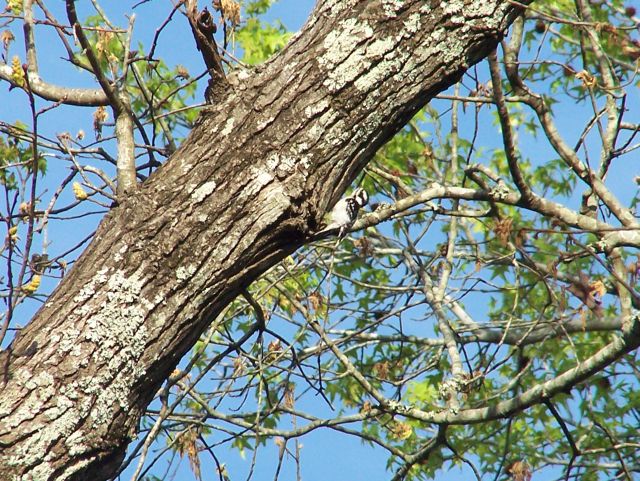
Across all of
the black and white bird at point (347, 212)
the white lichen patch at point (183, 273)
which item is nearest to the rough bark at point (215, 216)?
the white lichen patch at point (183, 273)

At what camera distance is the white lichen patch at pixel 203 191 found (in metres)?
2.25

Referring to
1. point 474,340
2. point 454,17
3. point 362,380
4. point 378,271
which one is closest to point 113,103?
point 454,17

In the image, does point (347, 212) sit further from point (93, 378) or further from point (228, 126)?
point (93, 378)

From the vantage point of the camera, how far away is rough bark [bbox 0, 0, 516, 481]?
2090mm

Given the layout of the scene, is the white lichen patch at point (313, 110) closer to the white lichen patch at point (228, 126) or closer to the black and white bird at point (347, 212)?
the white lichen patch at point (228, 126)

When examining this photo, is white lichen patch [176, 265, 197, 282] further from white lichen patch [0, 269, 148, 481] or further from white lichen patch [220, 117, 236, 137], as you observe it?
white lichen patch [220, 117, 236, 137]

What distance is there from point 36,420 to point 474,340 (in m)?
4.44

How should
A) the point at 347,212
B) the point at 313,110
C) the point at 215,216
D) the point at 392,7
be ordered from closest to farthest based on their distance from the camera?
the point at 215,216 → the point at 313,110 → the point at 392,7 → the point at 347,212

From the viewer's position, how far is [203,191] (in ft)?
7.39

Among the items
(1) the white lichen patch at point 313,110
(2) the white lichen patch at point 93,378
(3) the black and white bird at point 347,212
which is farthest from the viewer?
(3) the black and white bird at point 347,212

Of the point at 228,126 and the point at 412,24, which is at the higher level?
the point at 412,24

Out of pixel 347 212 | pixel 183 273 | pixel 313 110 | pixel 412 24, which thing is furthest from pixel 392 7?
pixel 347 212

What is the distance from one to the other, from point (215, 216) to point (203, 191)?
0.30 feet

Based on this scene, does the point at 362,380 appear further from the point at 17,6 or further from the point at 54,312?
the point at 17,6
